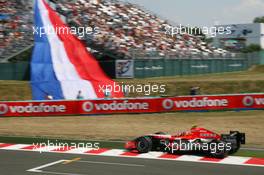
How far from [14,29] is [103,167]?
1002 inches

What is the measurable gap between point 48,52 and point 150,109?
255 inches

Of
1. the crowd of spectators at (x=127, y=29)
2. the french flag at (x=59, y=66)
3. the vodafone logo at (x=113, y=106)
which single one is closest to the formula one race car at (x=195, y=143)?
the vodafone logo at (x=113, y=106)

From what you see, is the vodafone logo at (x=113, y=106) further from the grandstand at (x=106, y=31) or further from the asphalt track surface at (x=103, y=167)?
the grandstand at (x=106, y=31)

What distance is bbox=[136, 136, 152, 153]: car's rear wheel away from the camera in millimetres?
14953

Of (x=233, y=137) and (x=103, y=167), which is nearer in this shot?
(x=103, y=167)

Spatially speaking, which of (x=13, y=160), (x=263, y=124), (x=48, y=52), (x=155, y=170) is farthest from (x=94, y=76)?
(x=155, y=170)

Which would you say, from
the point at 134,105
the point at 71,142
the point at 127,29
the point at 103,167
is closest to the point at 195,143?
the point at 103,167

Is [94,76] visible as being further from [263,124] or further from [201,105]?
[263,124]

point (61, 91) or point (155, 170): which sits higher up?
point (61, 91)

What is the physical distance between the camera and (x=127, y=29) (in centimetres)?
3941

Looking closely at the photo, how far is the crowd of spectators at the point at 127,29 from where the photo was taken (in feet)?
123

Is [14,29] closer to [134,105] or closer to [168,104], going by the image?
[134,105]

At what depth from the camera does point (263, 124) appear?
2125 centimetres

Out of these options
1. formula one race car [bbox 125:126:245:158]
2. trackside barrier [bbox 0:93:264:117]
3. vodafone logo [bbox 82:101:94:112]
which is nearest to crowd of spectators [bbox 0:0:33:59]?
trackside barrier [bbox 0:93:264:117]
